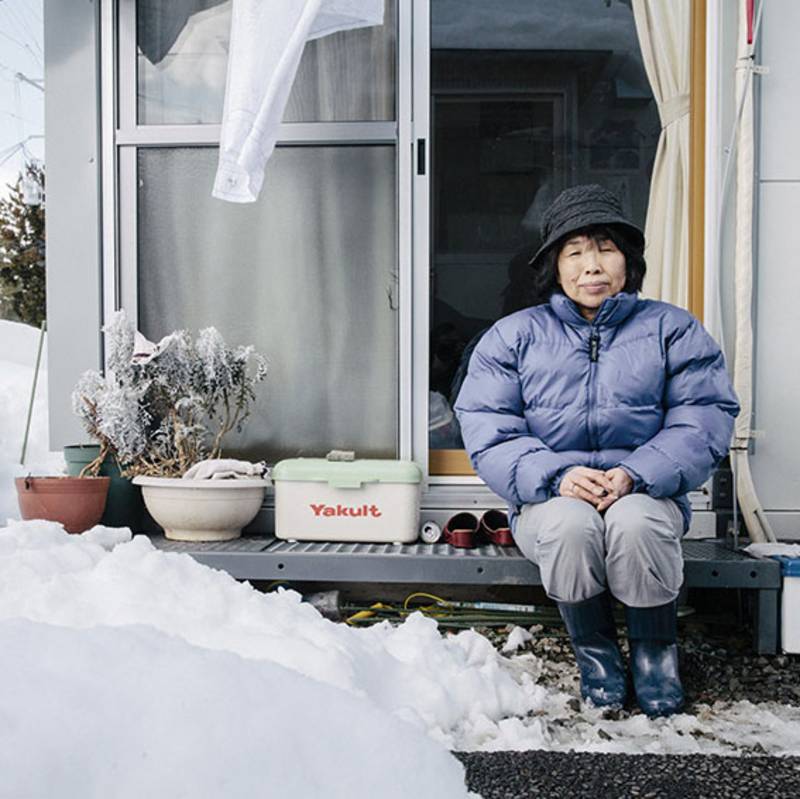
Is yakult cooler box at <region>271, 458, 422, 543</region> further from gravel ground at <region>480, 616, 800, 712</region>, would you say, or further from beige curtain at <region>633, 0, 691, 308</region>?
beige curtain at <region>633, 0, 691, 308</region>

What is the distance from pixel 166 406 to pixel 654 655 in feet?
5.76

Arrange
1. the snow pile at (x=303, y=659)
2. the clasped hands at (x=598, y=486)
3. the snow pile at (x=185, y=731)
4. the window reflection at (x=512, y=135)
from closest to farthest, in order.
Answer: the snow pile at (x=185, y=731) < the snow pile at (x=303, y=659) < the clasped hands at (x=598, y=486) < the window reflection at (x=512, y=135)

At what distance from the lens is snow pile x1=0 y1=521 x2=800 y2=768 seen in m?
1.81

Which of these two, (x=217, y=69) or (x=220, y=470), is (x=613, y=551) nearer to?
(x=220, y=470)

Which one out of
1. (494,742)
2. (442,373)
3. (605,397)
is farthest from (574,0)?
(494,742)

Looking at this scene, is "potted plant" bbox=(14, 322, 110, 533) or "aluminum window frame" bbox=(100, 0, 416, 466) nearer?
"potted plant" bbox=(14, 322, 110, 533)

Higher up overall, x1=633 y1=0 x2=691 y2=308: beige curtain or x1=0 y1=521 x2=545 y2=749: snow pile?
x1=633 y1=0 x2=691 y2=308: beige curtain

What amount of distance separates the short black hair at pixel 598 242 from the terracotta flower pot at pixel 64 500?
4.98 ft

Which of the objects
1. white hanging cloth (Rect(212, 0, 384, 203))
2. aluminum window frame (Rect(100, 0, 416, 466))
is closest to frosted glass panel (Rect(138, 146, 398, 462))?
aluminum window frame (Rect(100, 0, 416, 466))

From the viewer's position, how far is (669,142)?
331 centimetres

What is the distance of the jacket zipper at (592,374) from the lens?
2.51m

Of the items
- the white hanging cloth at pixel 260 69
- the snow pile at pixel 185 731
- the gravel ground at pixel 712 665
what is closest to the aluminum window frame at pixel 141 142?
the white hanging cloth at pixel 260 69

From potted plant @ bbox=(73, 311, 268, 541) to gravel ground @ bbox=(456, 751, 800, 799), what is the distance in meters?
1.46

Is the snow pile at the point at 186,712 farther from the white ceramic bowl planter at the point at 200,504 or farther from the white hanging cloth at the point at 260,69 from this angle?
the white hanging cloth at the point at 260,69
